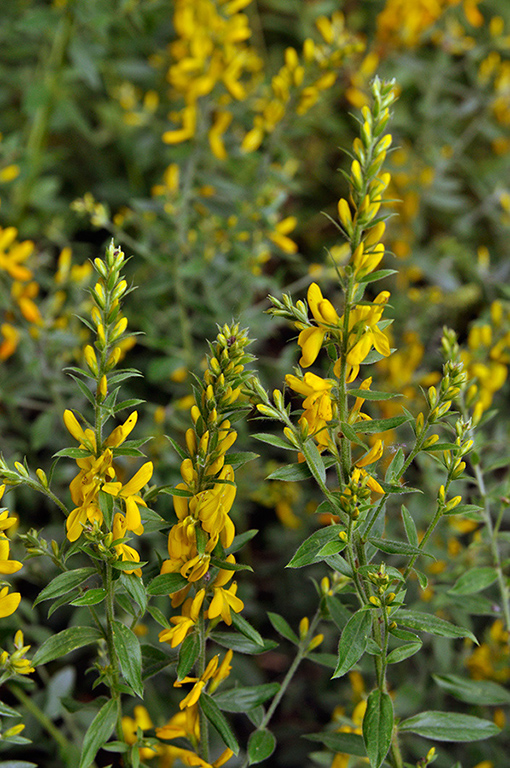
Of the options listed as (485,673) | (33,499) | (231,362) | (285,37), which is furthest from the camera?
(285,37)

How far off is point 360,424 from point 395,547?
6.7 inches

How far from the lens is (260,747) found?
1010mm

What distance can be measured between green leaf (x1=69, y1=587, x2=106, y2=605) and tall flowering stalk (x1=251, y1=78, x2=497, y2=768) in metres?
0.25

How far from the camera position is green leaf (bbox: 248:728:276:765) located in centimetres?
98

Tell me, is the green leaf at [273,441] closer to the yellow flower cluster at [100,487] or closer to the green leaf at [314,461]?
the green leaf at [314,461]

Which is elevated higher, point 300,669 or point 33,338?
point 33,338

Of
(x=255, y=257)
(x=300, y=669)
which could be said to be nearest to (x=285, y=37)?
(x=255, y=257)

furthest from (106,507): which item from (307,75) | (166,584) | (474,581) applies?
(307,75)

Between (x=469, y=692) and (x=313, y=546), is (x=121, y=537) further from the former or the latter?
(x=469, y=692)

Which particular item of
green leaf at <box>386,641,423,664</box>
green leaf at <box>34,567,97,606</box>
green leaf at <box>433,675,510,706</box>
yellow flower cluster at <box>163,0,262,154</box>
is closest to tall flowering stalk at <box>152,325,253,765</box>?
green leaf at <box>34,567,97,606</box>

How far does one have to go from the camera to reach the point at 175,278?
189cm

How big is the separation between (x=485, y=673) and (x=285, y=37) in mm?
3035

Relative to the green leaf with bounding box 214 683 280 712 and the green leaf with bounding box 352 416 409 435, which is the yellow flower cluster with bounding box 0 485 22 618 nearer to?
the green leaf with bounding box 214 683 280 712

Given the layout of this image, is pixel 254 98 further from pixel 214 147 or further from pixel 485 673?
pixel 485 673
